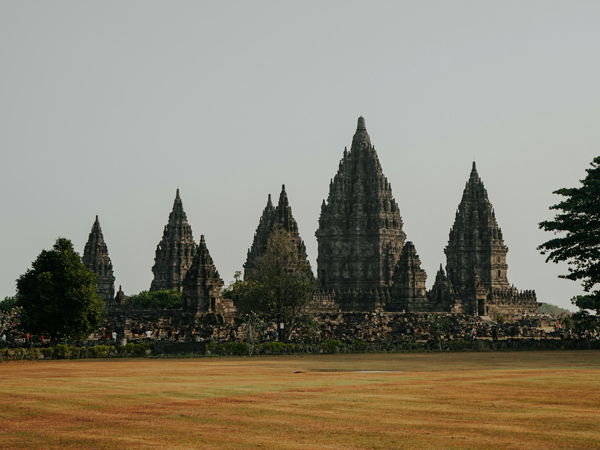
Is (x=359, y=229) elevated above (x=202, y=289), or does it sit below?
above

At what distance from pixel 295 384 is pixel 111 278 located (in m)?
152

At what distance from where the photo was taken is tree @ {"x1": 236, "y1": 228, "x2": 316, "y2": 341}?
8781cm

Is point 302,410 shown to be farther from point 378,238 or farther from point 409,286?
point 378,238

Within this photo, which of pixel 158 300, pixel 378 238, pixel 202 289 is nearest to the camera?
pixel 202 289

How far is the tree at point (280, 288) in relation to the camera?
8781 cm

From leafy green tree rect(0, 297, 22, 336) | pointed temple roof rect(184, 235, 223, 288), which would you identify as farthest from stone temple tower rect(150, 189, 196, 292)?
leafy green tree rect(0, 297, 22, 336)

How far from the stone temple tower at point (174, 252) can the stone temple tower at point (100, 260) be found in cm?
955

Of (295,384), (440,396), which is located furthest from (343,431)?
(295,384)

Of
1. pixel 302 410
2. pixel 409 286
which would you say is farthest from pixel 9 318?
pixel 409 286

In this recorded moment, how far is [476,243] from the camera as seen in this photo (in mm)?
170875

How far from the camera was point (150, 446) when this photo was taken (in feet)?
66.1

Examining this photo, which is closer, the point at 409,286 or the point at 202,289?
the point at 202,289

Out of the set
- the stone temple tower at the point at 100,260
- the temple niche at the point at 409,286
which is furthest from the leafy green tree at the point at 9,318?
the stone temple tower at the point at 100,260

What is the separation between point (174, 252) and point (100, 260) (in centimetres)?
1510
